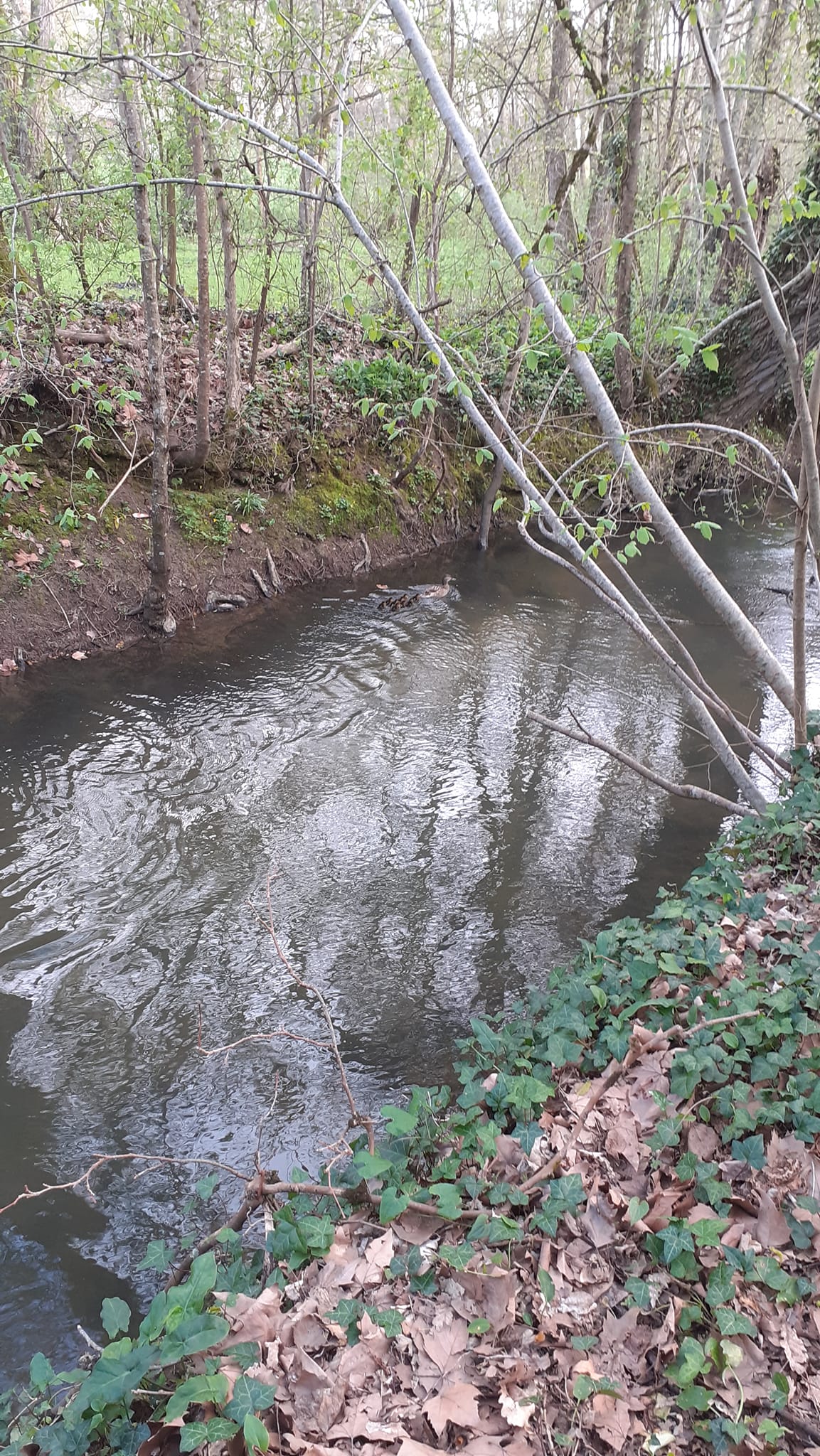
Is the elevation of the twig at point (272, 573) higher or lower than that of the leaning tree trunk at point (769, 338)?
lower

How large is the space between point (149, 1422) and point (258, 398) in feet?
37.4

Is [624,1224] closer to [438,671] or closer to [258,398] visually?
[438,671]

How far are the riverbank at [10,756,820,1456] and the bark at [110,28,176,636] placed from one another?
6933mm

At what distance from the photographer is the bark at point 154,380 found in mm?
6777

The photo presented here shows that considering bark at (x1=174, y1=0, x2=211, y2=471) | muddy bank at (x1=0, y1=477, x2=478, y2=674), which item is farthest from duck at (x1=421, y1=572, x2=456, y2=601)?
bark at (x1=174, y1=0, x2=211, y2=471)

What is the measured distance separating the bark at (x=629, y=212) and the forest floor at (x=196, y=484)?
2748mm

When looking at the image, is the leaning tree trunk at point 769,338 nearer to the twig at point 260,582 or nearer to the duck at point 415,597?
the duck at point 415,597

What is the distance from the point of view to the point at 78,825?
6.03m

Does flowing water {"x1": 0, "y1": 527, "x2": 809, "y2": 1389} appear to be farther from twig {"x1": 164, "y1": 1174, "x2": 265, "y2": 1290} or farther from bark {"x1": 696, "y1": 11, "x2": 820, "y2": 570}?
bark {"x1": 696, "y1": 11, "x2": 820, "y2": 570}

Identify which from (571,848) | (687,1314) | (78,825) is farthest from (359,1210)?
(78,825)

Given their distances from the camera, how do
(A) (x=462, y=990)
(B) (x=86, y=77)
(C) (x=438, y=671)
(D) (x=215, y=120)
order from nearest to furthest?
(A) (x=462, y=990)
(D) (x=215, y=120)
(B) (x=86, y=77)
(C) (x=438, y=671)

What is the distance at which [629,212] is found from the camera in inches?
497

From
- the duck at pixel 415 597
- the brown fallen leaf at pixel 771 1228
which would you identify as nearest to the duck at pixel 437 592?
the duck at pixel 415 597

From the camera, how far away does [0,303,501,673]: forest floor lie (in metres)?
8.62
